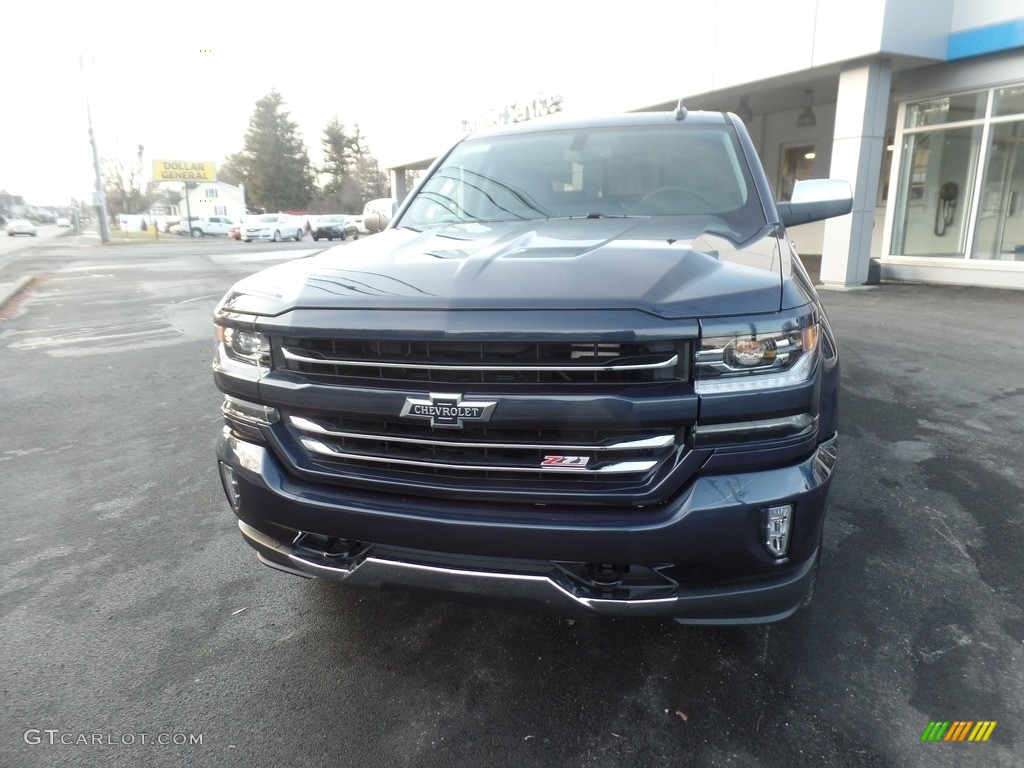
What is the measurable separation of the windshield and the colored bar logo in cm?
185

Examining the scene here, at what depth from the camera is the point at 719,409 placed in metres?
1.79

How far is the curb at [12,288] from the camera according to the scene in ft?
40.3

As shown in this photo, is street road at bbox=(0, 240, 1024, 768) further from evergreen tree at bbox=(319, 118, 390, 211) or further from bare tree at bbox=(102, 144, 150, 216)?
bare tree at bbox=(102, 144, 150, 216)

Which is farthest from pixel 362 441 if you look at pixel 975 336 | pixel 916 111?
pixel 916 111

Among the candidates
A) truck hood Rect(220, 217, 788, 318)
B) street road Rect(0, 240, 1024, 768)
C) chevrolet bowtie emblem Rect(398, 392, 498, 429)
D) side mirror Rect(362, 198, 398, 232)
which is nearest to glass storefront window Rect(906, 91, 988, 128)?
street road Rect(0, 240, 1024, 768)

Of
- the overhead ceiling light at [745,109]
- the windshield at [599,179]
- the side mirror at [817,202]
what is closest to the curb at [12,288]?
the windshield at [599,179]

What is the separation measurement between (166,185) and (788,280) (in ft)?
310

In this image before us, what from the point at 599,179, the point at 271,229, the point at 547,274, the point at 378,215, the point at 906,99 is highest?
the point at 906,99

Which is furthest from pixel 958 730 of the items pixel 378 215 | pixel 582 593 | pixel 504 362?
pixel 378 215

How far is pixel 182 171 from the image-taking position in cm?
7412

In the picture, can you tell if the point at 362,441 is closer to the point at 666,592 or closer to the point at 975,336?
the point at 666,592

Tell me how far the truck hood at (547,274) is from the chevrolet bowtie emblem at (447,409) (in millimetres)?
255

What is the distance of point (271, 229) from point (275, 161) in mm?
32373

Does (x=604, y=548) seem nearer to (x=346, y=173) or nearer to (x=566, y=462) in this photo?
(x=566, y=462)
